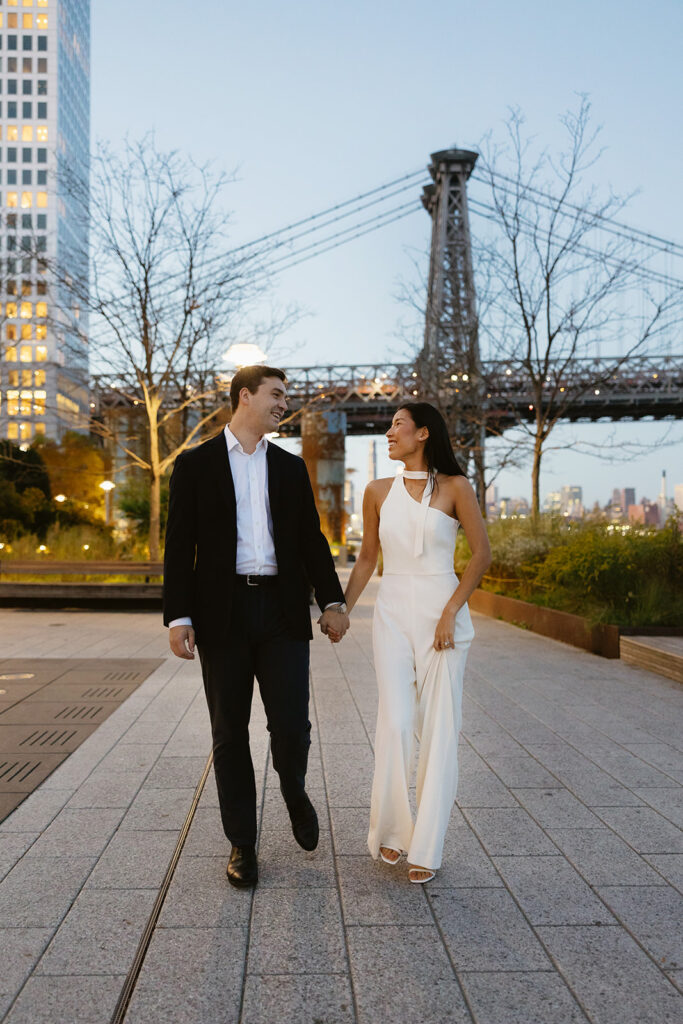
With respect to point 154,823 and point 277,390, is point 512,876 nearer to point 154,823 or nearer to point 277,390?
point 154,823

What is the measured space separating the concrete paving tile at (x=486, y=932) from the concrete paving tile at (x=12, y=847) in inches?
65.1

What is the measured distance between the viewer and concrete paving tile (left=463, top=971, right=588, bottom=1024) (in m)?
2.35

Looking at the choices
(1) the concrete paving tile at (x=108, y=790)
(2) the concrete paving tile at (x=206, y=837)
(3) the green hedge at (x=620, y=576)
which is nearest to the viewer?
(2) the concrete paving tile at (x=206, y=837)

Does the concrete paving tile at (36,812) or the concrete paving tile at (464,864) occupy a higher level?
the concrete paving tile at (464,864)

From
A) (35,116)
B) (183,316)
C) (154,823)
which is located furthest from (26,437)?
(154,823)

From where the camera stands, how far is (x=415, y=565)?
340 centimetres

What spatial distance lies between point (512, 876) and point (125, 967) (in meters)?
1.49

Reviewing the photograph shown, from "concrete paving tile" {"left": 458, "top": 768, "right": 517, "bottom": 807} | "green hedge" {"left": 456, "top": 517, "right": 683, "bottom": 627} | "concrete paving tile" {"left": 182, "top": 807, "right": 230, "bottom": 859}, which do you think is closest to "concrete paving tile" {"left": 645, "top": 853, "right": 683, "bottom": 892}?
"concrete paving tile" {"left": 458, "top": 768, "right": 517, "bottom": 807}

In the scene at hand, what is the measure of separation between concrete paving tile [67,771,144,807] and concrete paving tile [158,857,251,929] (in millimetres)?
937

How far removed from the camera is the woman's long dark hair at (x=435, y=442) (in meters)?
3.45

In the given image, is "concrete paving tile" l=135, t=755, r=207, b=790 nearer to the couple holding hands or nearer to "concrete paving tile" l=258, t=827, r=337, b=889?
"concrete paving tile" l=258, t=827, r=337, b=889

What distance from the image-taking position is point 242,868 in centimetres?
326

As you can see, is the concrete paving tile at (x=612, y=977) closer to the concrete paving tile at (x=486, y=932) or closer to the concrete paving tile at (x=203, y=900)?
the concrete paving tile at (x=486, y=932)

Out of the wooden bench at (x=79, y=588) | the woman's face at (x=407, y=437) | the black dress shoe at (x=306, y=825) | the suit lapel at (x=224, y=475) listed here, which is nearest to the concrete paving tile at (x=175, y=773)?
the black dress shoe at (x=306, y=825)
